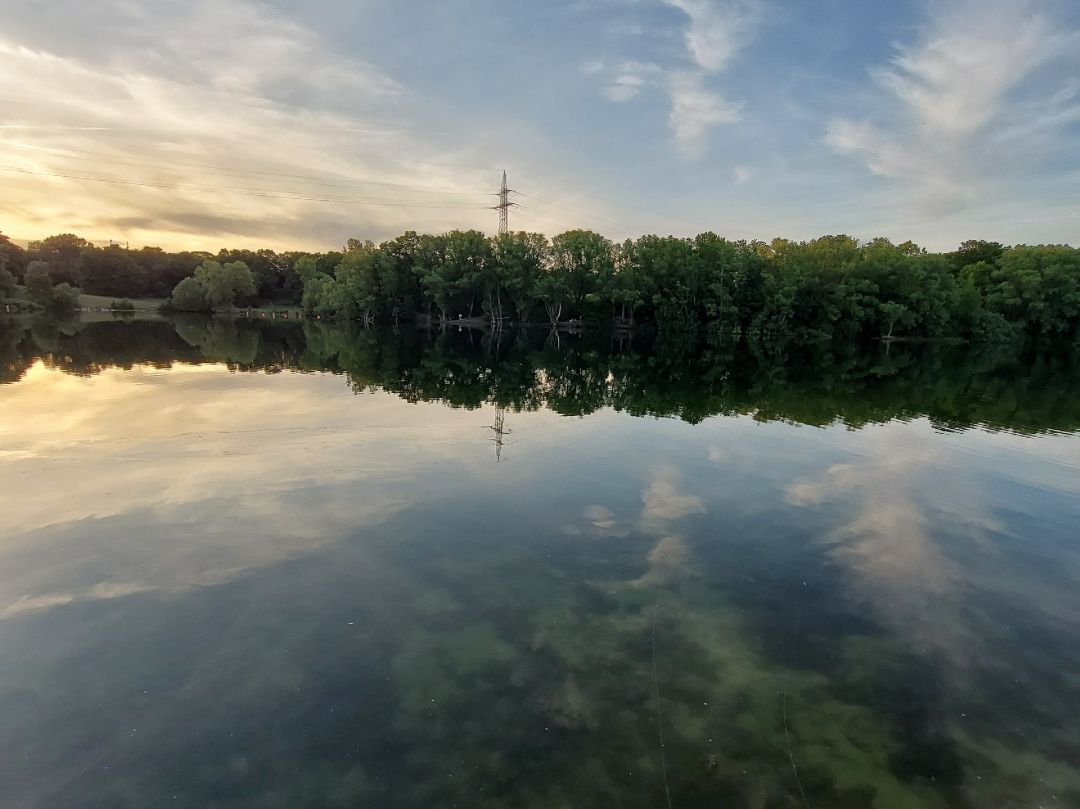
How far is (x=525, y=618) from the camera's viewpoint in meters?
7.73

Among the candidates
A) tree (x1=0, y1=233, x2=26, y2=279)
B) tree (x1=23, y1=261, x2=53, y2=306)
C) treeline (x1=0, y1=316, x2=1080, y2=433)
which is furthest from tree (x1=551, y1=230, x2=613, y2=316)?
tree (x1=0, y1=233, x2=26, y2=279)

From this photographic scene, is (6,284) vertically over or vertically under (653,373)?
over

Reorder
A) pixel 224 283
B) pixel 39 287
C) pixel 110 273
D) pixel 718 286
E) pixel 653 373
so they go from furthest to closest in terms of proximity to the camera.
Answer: pixel 110 273, pixel 224 283, pixel 39 287, pixel 718 286, pixel 653 373

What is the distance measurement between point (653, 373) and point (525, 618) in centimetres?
3076

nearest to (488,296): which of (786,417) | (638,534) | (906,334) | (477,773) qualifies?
(906,334)

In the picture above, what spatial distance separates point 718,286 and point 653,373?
149ft

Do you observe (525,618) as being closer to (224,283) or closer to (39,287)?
(39,287)

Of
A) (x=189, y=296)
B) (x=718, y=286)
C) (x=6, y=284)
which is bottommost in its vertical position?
(x=189, y=296)

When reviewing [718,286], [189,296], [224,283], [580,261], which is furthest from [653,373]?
[189,296]

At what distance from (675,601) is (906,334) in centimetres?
9230

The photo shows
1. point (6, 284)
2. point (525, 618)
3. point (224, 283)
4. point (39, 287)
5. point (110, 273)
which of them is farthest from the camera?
point (110, 273)

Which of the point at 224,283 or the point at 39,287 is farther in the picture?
the point at 224,283

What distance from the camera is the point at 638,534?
1073cm

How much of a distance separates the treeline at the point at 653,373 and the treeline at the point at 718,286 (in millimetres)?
18168
